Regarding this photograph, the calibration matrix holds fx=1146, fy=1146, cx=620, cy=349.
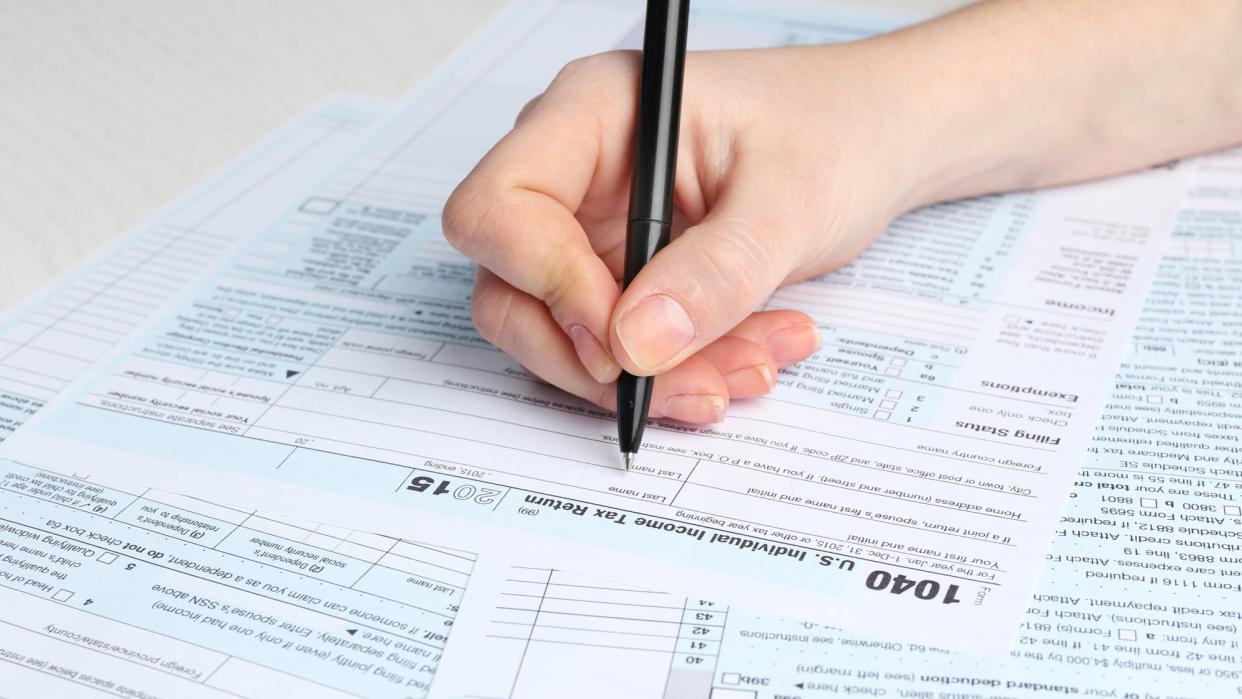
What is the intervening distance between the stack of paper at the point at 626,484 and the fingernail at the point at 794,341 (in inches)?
0.8

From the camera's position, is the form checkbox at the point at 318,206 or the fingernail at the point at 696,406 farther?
the form checkbox at the point at 318,206

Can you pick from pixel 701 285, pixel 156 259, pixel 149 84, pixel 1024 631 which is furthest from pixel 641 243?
pixel 149 84

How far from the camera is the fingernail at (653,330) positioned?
494 mm

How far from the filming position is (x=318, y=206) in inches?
30.3

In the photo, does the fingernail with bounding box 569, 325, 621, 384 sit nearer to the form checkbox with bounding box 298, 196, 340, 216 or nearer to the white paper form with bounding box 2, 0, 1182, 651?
the white paper form with bounding box 2, 0, 1182, 651

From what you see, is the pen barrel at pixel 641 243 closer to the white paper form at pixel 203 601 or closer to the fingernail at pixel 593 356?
the fingernail at pixel 593 356

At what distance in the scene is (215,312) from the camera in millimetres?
667

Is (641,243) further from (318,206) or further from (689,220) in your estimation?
(318,206)

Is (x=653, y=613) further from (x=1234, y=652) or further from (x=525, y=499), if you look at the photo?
(x=1234, y=652)

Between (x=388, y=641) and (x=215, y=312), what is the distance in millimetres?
299

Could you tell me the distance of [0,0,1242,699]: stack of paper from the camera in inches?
17.1

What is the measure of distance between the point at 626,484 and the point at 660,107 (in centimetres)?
19

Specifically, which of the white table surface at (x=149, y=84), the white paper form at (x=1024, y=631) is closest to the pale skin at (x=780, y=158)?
the white paper form at (x=1024, y=631)

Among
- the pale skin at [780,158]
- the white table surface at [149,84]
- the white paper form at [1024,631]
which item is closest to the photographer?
the white paper form at [1024,631]
